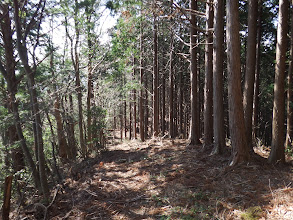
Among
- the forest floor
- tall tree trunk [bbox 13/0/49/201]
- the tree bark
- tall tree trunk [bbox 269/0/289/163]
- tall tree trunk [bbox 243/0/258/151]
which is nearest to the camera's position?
the forest floor

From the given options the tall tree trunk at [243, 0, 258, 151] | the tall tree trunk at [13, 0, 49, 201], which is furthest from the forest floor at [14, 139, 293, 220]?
the tall tree trunk at [243, 0, 258, 151]

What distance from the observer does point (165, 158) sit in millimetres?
7508

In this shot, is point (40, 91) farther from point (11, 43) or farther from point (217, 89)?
point (217, 89)

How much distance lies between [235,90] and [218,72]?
1272mm

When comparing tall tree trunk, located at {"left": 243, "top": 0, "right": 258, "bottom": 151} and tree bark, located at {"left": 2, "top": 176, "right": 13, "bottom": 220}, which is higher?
tall tree trunk, located at {"left": 243, "top": 0, "right": 258, "bottom": 151}

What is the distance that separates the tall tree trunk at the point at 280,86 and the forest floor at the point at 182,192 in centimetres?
48

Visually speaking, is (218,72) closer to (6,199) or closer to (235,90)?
(235,90)

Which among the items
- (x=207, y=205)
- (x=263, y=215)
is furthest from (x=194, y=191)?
(x=263, y=215)

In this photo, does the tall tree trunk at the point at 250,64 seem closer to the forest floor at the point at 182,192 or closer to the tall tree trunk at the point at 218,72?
the tall tree trunk at the point at 218,72

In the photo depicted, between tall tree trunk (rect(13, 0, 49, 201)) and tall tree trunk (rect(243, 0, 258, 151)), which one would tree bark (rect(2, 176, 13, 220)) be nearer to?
tall tree trunk (rect(13, 0, 49, 201))

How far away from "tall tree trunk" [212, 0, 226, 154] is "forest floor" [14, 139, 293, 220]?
626 millimetres

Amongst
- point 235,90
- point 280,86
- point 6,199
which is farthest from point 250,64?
point 6,199

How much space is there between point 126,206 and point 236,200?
237cm

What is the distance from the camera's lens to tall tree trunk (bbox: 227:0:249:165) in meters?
5.45
